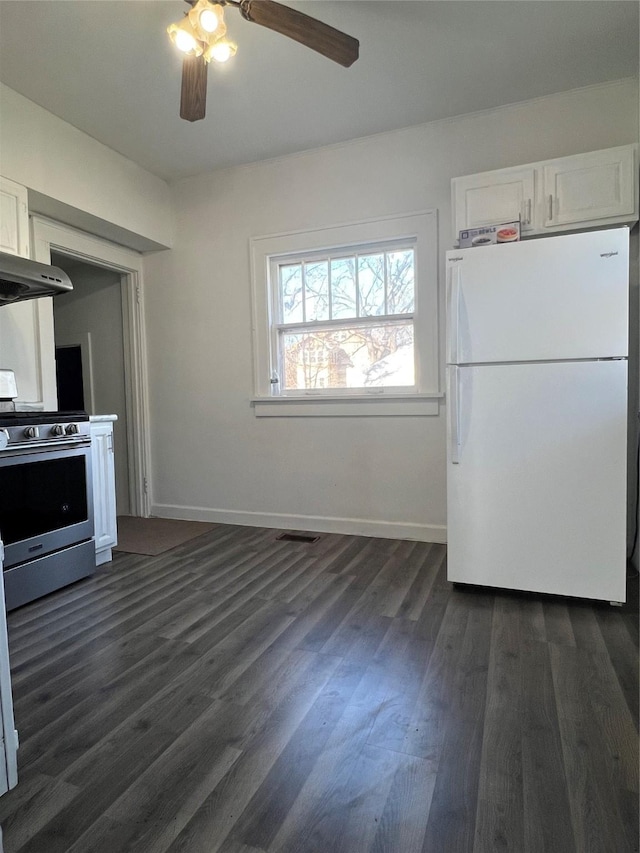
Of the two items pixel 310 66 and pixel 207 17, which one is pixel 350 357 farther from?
pixel 207 17

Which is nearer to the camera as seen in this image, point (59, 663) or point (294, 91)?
point (59, 663)

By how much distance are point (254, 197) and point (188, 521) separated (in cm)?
269

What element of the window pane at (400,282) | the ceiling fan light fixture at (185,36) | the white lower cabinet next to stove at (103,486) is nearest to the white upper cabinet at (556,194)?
the window pane at (400,282)

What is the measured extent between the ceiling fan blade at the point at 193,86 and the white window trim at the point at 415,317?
1.38 metres

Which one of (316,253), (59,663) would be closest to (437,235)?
(316,253)

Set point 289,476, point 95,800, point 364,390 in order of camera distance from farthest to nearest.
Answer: point 289,476 → point 364,390 → point 95,800

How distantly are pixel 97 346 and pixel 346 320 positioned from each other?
2385mm

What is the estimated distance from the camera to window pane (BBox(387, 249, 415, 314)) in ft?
10.6

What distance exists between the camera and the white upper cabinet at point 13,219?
2.63 metres

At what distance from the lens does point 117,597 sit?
2363 mm

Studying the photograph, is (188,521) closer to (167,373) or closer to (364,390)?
(167,373)

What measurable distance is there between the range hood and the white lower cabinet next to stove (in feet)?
2.50

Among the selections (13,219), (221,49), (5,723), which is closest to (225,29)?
(221,49)

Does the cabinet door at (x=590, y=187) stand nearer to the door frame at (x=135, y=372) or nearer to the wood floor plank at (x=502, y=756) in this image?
the wood floor plank at (x=502, y=756)
